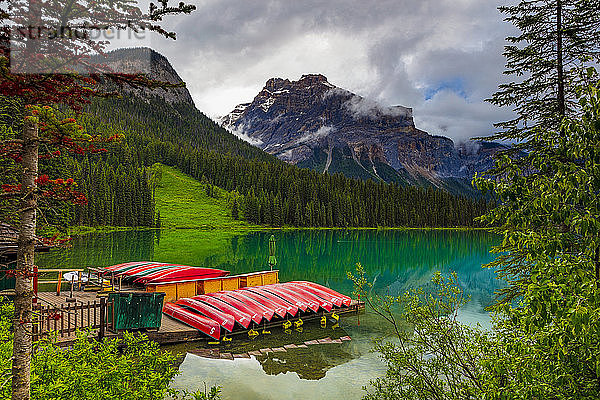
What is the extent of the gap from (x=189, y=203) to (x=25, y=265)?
15485cm

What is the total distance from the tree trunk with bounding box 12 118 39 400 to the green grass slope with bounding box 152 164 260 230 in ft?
421

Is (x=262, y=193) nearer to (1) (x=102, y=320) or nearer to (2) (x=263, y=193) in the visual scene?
(2) (x=263, y=193)

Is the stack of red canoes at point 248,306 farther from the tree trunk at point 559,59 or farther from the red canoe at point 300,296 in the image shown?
the tree trunk at point 559,59

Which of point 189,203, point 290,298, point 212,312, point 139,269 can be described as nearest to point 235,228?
point 189,203

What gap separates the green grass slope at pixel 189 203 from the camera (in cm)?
13688

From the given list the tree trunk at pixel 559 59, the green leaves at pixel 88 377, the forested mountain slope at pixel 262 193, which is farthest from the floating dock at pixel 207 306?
the forested mountain slope at pixel 262 193

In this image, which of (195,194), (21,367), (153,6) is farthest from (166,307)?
(195,194)

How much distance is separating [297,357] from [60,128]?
53.8 ft

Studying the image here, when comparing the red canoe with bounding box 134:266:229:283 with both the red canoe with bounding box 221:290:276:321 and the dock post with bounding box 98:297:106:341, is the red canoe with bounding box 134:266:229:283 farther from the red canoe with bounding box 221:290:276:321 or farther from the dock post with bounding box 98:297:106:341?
the dock post with bounding box 98:297:106:341

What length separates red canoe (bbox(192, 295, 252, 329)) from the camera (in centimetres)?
2128

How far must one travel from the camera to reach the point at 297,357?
19391mm

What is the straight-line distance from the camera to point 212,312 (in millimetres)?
21406

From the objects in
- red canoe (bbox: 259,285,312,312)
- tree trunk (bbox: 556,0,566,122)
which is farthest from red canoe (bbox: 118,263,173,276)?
tree trunk (bbox: 556,0,566,122)

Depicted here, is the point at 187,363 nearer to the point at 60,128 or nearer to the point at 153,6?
the point at 60,128
